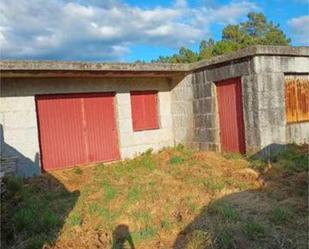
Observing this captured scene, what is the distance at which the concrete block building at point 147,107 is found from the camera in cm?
958

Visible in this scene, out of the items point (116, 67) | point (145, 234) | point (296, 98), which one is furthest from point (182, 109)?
point (145, 234)

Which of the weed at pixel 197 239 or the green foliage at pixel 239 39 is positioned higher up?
the green foliage at pixel 239 39

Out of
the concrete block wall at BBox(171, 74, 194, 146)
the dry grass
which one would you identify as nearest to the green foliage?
the concrete block wall at BBox(171, 74, 194, 146)

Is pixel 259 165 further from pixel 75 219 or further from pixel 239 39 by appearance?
pixel 239 39

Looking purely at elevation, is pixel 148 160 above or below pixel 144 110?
below

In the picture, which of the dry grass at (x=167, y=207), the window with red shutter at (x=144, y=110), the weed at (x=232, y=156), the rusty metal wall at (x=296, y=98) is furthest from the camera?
the window with red shutter at (x=144, y=110)

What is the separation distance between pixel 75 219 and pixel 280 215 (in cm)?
331

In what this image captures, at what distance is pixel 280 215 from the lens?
236 inches

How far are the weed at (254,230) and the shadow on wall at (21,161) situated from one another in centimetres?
611

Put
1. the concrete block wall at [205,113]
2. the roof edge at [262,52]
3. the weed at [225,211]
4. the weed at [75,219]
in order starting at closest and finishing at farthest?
the weed at [225,211], the weed at [75,219], the roof edge at [262,52], the concrete block wall at [205,113]

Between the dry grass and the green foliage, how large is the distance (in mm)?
17113

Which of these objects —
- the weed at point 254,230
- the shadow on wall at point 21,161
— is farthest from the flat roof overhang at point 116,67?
the weed at point 254,230

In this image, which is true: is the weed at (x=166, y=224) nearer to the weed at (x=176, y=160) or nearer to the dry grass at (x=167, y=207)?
the dry grass at (x=167, y=207)

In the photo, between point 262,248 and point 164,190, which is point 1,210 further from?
point 262,248
